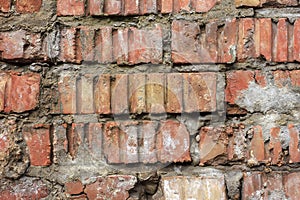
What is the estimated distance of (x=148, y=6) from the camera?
3.35ft

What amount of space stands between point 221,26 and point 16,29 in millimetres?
499

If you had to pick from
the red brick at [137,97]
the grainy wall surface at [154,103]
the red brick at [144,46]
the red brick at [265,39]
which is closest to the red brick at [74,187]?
the grainy wall surface at [154,103]

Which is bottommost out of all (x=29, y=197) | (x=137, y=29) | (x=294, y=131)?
(x=29, y=197)

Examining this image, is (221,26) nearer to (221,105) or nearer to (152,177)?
(221,105)

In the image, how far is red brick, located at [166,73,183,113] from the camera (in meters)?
1.00

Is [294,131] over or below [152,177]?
over

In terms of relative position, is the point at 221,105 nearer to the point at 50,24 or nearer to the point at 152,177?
the point at 152,177

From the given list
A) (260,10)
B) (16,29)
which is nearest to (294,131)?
(260,10)

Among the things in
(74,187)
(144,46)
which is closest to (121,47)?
(144,46)

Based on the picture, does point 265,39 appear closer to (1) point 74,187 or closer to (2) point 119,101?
(2) point 119,101

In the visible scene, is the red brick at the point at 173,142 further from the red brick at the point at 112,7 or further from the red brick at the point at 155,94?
the red brick at the point at 112,7

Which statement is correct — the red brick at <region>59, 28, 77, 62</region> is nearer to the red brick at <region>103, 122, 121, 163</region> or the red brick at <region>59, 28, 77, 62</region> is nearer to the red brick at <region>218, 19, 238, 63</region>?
the red brick at <region>103, 122, 121, 163</region>

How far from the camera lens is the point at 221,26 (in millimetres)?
1014

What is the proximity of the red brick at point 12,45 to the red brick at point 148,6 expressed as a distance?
294 millimetres
